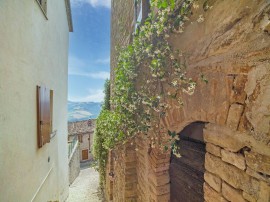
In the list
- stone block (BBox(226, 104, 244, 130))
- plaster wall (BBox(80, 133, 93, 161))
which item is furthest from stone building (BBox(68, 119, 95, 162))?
stone block (BBox(226, 104, 244, 130))

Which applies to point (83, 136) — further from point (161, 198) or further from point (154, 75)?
point (154, 75)

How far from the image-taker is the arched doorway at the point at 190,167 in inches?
83.4

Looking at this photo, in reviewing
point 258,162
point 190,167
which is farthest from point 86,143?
point 258,162

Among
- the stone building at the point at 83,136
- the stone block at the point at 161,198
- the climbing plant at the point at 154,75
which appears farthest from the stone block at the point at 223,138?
the stone building at the point at 83,136

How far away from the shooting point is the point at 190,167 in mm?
2303

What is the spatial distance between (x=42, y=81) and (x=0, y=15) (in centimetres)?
193

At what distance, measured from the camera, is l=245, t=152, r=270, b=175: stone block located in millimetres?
1087

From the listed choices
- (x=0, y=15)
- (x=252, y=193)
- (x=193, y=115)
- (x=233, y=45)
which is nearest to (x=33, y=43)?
(x=0, y=15)

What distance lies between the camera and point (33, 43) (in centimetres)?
293

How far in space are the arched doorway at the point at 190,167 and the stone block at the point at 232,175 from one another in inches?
19.1

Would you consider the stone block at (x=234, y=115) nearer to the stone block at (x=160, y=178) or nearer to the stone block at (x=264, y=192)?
the stone block at (x=264, y=192)

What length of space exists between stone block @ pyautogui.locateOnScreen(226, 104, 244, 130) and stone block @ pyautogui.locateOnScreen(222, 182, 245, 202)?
452mm

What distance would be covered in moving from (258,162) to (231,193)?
0.39 m

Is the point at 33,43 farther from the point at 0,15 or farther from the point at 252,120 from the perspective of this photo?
the point at 252,120
